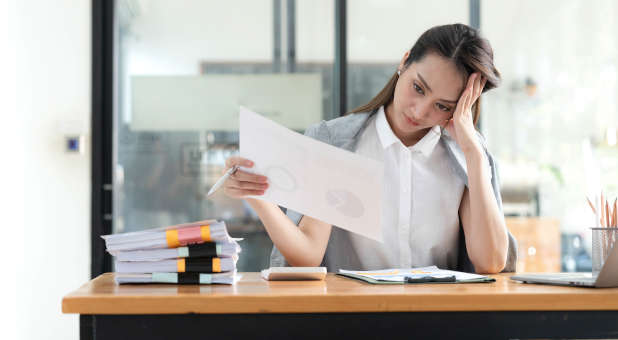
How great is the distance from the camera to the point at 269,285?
1.15 meters

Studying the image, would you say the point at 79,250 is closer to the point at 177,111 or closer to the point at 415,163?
the point at 177,111

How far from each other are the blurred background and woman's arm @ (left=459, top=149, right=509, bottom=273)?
6.09ft

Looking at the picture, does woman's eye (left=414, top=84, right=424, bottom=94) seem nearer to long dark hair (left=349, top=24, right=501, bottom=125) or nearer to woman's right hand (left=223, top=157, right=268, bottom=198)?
long dark hair (left=349, top=24, right=501, bottom=125)

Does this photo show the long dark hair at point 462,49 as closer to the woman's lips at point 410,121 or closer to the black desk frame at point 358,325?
the woman's lips at point 410,121

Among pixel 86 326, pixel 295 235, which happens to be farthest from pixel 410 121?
pixel 86 326

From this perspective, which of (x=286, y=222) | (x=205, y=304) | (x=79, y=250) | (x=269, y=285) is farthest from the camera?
(x=79, y=250)

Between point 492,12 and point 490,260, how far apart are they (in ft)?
7.45

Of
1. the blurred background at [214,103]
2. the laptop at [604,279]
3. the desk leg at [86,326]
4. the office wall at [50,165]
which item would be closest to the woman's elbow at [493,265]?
the laptop at [604,279]

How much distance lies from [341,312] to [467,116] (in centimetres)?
71

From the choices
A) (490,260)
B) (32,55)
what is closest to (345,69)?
(32,55)

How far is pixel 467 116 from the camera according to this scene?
1.52 metres

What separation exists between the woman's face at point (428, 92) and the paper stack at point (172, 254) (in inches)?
24.8

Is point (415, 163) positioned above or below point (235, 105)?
below

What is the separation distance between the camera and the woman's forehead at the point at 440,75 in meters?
1.50
